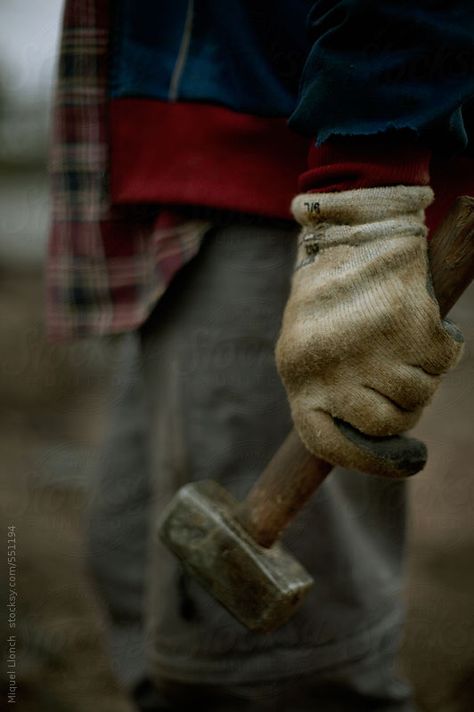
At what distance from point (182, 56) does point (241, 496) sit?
1.97ft

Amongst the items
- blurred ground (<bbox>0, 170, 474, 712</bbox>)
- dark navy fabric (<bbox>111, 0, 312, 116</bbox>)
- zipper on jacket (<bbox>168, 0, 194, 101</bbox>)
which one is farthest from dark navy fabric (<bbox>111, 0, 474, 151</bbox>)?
blurred ground (<bbox>0, 170, 474, 712</bbox>)

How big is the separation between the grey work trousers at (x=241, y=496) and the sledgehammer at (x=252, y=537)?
10 centimetres

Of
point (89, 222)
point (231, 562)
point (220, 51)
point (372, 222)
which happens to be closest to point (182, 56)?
point (220, 51)

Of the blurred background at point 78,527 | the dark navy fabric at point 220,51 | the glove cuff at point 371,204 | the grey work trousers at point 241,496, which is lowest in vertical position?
the blurred background at point 78,527

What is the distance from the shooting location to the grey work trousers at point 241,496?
38.7 inches

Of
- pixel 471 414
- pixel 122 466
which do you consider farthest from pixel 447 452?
pixel 122 466

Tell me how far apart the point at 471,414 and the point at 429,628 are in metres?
1.32

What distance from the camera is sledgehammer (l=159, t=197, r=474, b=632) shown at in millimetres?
855

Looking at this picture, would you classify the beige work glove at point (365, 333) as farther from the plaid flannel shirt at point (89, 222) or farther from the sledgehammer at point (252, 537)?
the plaid flannel shirt at point (89, 222)

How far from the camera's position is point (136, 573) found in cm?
132

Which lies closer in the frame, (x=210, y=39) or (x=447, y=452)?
(x=210, y=39)

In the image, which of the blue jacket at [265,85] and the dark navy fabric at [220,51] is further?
the dark navy fabric at [220,51]

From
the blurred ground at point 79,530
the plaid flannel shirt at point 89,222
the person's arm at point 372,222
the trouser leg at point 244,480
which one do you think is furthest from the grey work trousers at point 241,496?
the blurred ground at point 79,530

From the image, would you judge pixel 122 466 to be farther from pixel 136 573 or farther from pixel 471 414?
pixel 471 414
